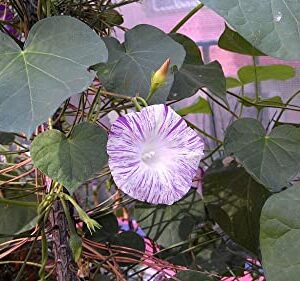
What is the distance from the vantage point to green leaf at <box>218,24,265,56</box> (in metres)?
0.75

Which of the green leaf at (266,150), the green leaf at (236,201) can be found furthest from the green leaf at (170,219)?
the green leaf at (266,150)

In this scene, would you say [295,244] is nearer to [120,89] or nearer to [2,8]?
[120,89]

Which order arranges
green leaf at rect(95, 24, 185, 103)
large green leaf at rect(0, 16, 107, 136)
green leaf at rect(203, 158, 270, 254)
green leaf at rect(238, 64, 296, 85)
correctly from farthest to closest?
green leaf at rect(238, 64, 296, 85) < green leaf at rect(203, 158, 270, 254) < green leaf at rect(95, 24, 185, 103) < large green leaf at rect(0, 16, 107, 136)

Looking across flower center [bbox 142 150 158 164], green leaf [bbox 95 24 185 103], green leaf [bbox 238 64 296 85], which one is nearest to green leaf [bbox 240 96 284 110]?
green leaf [bbox 238 64 296 85]

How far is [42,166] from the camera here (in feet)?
1.51

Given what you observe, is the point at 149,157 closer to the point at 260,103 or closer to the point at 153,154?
the point at 153,154

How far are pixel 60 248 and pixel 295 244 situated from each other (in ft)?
0.73

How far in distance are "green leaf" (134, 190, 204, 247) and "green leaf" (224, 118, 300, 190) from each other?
0.15m

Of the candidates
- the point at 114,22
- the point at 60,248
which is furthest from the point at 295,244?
the point at 114,22

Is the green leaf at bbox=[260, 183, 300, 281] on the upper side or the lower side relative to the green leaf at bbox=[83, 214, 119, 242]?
upper

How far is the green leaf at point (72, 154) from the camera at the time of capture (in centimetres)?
46

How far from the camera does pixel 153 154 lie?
0.43 m

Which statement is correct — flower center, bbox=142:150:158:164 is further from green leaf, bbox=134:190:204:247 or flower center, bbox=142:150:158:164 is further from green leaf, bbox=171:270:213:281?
green leaf, bbox=134:190:204:247

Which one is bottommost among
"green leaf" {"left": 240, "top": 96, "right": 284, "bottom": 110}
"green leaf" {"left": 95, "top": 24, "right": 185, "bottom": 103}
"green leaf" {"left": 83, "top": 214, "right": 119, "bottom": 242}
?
"green leaf" {"left": 83, "top": 214, "right": 119, "bottom": 242}
